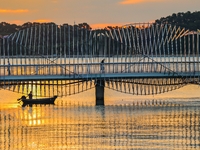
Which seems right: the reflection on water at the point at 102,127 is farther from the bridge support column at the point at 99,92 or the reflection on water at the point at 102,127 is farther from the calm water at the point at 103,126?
the bridge support column at the point at 99,92

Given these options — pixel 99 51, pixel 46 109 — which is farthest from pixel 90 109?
pixel 99 51

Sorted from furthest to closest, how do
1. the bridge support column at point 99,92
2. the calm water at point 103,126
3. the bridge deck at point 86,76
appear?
the bridge support column at point 99,92 < the bridge deck at point 86,76 < the calm water at point 103,126

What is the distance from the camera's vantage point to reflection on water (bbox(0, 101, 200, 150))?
153ft

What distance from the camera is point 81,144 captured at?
46.7m

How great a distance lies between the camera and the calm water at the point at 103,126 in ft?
153

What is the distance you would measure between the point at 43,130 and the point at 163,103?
1934 centimetres

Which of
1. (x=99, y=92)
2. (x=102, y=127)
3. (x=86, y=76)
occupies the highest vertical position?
(x=86, y=76)

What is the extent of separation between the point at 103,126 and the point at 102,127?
0.51m

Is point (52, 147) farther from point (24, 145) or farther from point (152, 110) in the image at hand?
point (152, 110)

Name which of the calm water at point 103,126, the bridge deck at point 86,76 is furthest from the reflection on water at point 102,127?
the bridge deck at point 86,76

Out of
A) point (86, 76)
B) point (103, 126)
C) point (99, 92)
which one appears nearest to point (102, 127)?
point (103, 126)

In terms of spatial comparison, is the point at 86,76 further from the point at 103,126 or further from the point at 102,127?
the point at 102,127

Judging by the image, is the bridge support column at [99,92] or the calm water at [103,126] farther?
the bridge support column at [99,92]

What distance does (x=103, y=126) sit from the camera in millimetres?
54156
